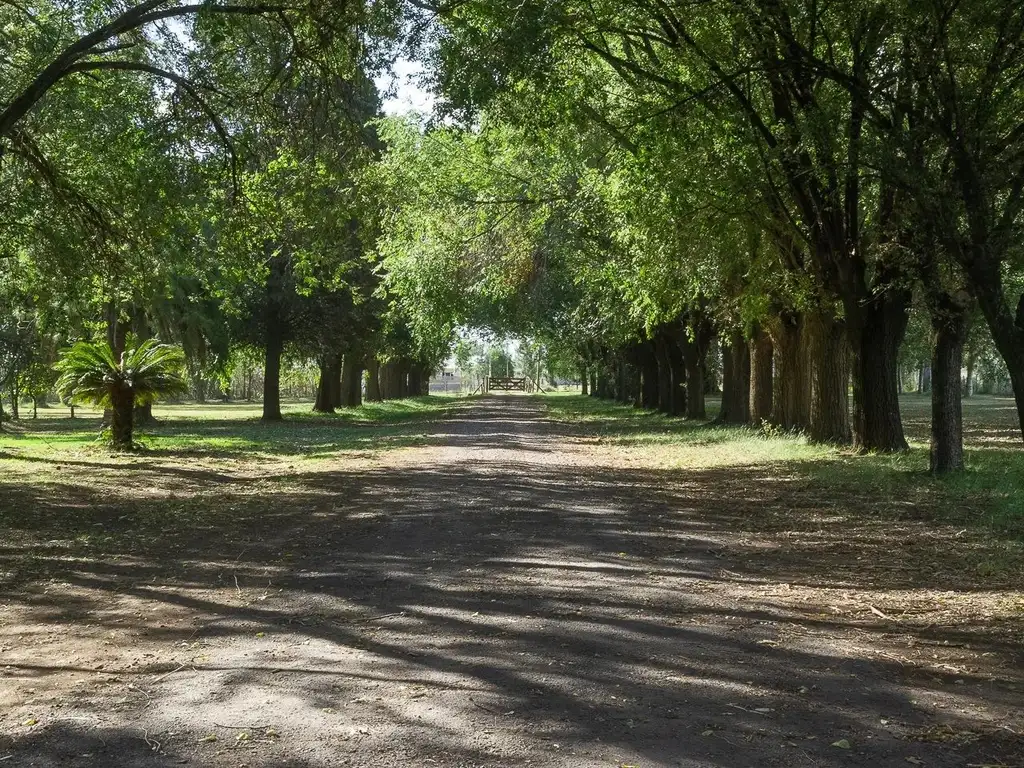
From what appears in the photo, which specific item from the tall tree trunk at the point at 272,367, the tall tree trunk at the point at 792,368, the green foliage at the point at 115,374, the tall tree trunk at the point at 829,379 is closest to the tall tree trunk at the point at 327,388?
the tall tree trunk at the point at 272,367

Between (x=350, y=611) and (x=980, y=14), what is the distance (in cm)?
856

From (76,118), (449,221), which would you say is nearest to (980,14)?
(76,118)

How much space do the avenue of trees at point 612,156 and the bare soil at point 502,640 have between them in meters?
3.65

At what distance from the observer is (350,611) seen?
647cm

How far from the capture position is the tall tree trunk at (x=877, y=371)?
1698 cm

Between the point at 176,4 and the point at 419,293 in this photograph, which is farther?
the point at 419,293

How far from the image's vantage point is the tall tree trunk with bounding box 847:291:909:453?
16984mm

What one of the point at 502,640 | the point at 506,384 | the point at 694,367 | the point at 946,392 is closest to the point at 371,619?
the point at 502,640

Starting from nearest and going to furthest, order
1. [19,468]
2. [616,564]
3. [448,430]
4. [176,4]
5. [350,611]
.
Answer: [350,611] < [616,564] < [176,4] < [19,468] < [448,430]

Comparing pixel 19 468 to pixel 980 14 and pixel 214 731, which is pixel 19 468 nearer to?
pixel 214 731

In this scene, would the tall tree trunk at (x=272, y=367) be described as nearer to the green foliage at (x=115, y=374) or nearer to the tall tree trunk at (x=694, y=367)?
the tall tree trunk at (x=694, y=367)

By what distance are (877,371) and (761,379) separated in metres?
9.18

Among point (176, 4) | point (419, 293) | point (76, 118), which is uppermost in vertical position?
point (176, 4)

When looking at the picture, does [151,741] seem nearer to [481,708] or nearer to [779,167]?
[481,708]
